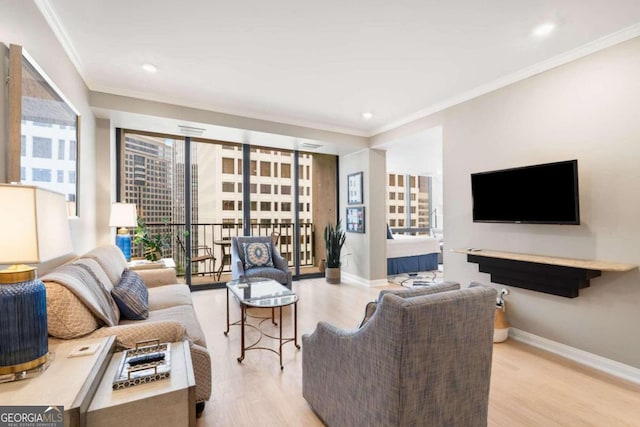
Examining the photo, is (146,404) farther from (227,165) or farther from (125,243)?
(227,165)

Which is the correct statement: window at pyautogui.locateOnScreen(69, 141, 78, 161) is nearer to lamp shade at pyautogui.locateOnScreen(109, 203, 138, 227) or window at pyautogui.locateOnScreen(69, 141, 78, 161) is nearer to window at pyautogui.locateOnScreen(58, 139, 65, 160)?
window at pyautogui.locateOnScreen(58, 139, 65, 160)

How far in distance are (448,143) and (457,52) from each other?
1293 mm

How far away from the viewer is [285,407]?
2.00 m

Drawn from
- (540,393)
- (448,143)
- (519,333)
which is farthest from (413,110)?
(540,393)

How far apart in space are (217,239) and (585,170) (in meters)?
5.31

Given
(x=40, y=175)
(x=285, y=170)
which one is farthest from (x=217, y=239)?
(x=40, y=175)

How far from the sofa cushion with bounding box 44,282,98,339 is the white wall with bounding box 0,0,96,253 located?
0.81 meters

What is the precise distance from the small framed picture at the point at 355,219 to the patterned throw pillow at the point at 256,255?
1759mm

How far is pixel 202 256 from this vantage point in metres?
5.28

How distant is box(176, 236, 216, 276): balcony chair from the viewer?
16.7 feet

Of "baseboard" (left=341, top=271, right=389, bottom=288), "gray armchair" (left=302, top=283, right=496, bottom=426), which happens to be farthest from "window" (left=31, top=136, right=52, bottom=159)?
"baseboard" (left=341, top=271, right=389, bottom=288)

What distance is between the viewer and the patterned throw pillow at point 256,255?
444 cm

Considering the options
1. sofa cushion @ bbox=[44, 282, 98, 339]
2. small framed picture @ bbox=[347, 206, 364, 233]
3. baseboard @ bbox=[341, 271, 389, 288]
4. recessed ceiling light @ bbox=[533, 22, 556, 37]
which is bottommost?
baseboard @ bbox=[341, 271, 389, 288]

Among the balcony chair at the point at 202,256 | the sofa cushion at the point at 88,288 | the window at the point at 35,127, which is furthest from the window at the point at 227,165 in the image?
the sofa cushion at the point at 88,288
